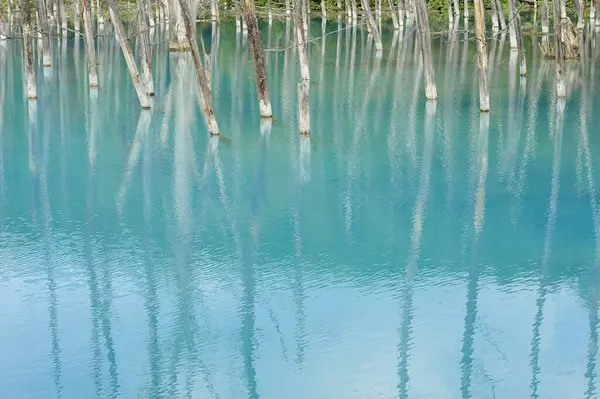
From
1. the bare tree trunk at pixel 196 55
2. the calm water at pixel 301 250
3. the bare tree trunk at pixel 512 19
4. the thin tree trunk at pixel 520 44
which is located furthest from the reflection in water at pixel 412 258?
the bare tree trunk at pixel 512 19

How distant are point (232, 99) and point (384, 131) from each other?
5.09 m

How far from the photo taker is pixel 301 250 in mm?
11812

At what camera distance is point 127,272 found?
10992 mm

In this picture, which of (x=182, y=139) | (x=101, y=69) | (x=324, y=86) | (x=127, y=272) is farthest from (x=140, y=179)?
(x=101, y=69)

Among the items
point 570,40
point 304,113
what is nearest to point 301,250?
point 304,113

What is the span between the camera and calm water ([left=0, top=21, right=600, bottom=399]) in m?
8.55

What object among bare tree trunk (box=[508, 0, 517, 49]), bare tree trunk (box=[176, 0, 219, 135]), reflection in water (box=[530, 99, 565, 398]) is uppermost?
bare tree trunk (box=[508, 0, 517, 49])

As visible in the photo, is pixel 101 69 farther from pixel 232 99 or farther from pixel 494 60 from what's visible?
pixel 494 60

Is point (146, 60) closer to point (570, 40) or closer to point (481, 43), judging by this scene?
point (481, 43)

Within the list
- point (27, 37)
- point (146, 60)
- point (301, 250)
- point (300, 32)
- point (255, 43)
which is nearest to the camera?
point (301, 250)

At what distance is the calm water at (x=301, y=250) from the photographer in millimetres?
8555

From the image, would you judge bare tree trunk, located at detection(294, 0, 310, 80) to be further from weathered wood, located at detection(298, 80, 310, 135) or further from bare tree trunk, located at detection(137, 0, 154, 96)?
bare tree trunk, located at detection(137, 0, 154, 96)

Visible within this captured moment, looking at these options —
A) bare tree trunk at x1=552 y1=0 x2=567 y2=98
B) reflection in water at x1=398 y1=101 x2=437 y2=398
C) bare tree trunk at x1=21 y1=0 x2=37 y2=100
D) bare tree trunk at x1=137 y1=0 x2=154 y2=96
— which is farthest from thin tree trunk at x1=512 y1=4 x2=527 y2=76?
bare tree trunk at x1=21 y1=0 x2=37 y2=100

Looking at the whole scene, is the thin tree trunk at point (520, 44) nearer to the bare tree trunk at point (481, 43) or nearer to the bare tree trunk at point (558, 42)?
the bare tree trunk at point (558, 42)
